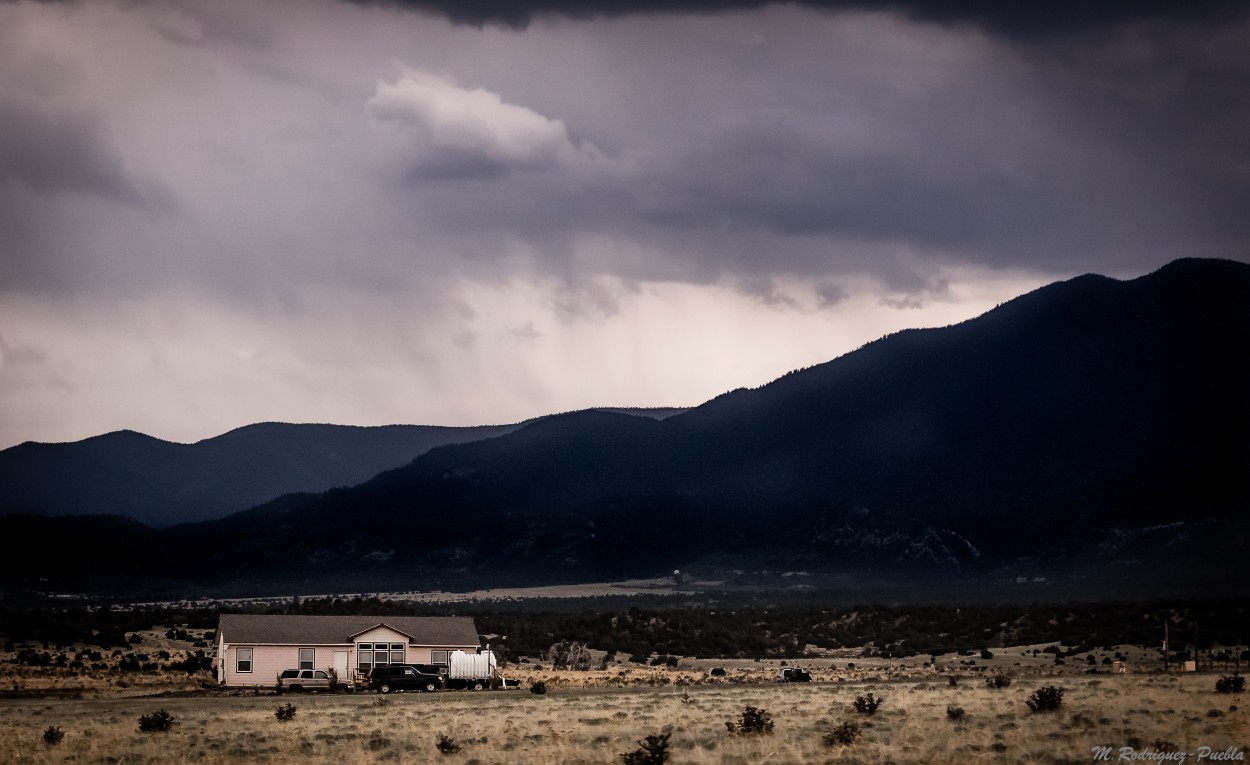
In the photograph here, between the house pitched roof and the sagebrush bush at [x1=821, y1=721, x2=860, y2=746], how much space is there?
40.2 m

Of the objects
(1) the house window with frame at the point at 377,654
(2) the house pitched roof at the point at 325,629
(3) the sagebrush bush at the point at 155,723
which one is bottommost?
(3) the sagebrush bush at the point at 155,723

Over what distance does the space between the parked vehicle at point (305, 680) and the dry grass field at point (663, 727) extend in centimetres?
1130

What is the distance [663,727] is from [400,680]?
28.7 m

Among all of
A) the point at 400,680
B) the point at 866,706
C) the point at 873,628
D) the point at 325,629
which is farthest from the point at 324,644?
the point at 873,628

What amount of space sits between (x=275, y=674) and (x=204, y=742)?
31838 millimetres

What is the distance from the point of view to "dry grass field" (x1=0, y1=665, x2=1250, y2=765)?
3391 cm

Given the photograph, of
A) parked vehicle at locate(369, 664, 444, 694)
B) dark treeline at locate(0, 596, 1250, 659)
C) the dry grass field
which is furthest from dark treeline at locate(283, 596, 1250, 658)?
the dry grass field

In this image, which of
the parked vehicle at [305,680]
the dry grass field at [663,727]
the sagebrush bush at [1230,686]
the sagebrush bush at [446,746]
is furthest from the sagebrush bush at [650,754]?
the parked vehicle at [305,680]

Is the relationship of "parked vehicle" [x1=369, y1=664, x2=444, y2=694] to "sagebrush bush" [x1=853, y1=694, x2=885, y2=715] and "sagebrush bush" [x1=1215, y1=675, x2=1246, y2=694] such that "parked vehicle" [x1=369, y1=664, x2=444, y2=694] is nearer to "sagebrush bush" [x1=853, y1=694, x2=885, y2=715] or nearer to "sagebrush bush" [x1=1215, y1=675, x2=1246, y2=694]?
"sagebrush bush" [x1=853, y1=694, x2=885, y2=715]

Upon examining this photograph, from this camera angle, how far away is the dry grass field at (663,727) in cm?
3391

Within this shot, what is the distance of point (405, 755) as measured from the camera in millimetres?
35875

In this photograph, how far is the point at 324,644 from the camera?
71375mm

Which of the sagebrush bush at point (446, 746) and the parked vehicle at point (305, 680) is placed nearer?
the sagebrush bush at point (446, 746)

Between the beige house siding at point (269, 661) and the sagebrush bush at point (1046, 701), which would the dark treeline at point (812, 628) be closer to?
the beige house siding at point (269, 661)
